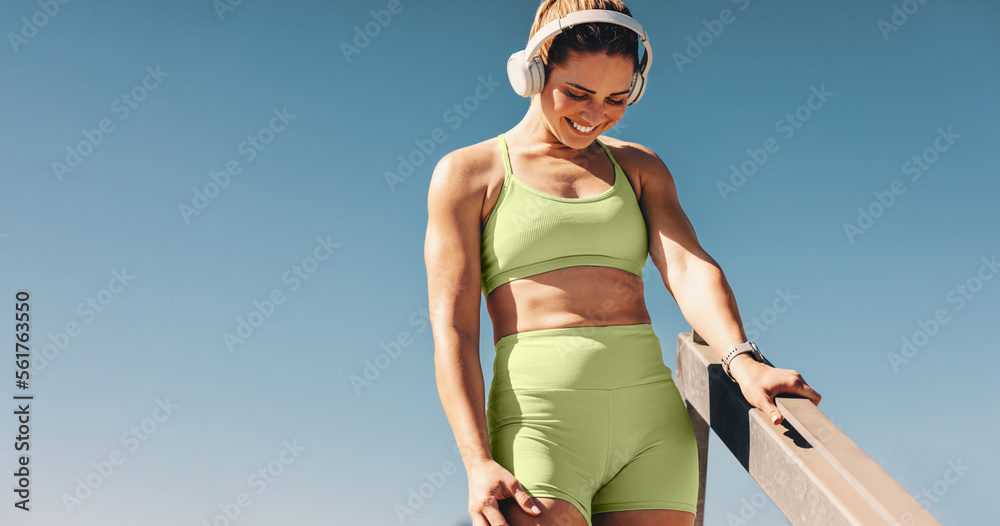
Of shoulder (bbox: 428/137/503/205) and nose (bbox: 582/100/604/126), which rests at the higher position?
nose (bbox: 582/100/604/126)

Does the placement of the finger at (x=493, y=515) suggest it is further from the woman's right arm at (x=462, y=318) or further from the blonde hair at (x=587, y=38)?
the blonde hair at (x=587, y=38)

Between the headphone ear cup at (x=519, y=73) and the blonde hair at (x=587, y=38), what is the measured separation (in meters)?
0.05

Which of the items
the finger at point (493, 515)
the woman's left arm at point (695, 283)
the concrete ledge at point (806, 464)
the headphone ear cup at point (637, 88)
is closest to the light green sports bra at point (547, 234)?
the woman's left arm at point (695, 283)

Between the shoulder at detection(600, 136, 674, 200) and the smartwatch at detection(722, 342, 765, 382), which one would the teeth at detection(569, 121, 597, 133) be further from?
the smartwatch at detection(722, 342, 765, 382)

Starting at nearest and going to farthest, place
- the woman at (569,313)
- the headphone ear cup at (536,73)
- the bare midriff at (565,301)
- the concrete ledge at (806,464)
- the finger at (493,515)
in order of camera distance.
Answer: the concrete ledge at (806,464) < the finger at (493,515) < the woman at (569,313) < the bare midriff at (565,301) < the headphone ear cup at (536,73)

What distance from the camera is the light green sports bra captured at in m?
1.85

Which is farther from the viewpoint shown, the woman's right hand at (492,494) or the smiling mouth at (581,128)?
the smiling mouth at (581,128)

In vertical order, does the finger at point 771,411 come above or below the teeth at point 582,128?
Answer: below

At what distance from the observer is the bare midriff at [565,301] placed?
181 cm

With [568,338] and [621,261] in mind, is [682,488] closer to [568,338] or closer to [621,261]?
[568,338]

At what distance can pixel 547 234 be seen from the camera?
6.07ft

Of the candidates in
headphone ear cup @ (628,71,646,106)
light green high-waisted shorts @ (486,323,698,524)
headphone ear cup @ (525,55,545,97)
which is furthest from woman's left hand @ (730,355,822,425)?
headphone ear cup @ (525,55,545,97)

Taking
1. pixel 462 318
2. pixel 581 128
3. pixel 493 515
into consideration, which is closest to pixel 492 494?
pixel 493 515

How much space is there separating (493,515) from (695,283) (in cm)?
79
